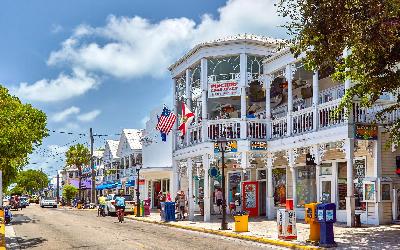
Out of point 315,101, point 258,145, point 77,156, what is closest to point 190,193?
point 258,145

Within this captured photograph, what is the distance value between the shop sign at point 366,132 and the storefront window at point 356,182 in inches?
78.4

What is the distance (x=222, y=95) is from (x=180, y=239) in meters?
11.1

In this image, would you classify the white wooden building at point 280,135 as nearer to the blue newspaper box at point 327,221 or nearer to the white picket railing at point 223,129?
the white picket railing at point 223,129

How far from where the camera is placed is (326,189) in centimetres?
2511

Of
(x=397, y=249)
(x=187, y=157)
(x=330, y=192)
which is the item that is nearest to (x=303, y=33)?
(x=397, y=249)

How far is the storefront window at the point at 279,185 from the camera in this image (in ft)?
95.3

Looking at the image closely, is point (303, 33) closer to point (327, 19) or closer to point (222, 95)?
point (327, 19)

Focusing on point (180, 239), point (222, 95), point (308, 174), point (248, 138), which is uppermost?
point (222, 95)

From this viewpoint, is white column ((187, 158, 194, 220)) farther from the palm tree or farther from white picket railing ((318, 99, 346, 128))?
the palm tree

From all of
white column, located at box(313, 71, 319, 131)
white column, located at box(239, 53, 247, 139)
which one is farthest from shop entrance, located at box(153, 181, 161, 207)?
white column, located at box(313, 71, 319, 131)

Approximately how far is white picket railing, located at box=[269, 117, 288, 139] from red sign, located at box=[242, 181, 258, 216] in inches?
171

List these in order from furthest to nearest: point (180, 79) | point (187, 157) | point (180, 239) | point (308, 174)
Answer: point (180, 79)
point (187, 157)
point (308, 174)
point (180, 239)

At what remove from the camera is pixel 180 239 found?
18609 millimetres

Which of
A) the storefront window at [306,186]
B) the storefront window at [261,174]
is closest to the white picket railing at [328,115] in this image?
the storefront window at [306,186]
